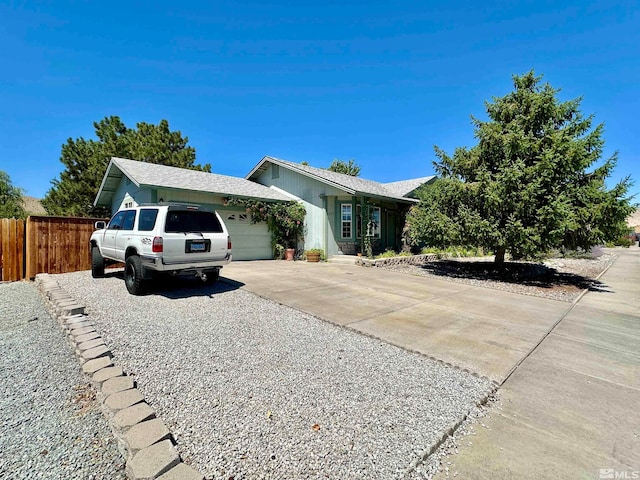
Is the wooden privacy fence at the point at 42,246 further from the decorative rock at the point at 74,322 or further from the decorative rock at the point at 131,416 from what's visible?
the decorative rock at the point at 131,416

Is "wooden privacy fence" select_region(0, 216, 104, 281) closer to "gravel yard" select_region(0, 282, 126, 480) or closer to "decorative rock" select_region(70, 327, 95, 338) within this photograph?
"gravel yard" select_region(0, 282, 126, 480)

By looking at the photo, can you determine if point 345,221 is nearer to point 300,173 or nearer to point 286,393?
point 300,173

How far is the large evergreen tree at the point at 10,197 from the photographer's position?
2188 cm

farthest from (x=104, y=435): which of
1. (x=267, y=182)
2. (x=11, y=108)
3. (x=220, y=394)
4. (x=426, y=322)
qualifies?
(x=11, y=108)

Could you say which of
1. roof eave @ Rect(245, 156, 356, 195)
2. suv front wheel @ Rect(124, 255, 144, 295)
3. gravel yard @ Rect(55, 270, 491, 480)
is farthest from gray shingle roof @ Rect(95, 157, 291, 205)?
gravel yard @ Rect(55, 270, 491, 480)

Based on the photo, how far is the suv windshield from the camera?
588 centimetres

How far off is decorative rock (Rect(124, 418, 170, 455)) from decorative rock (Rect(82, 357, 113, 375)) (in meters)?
1.24

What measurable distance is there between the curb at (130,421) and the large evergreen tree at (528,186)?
9.15m

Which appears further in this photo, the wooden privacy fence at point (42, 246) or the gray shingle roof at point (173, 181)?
the gray shingle roof at point (173, 181)

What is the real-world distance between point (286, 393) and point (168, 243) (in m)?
4.35

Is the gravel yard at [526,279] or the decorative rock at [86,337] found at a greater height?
the decorative rock at [86,337]

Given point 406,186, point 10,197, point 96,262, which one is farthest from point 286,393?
point 10,197

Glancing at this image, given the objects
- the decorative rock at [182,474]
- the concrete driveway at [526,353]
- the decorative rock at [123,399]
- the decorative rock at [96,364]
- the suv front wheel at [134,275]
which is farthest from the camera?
the suv front wheel at [134,275]

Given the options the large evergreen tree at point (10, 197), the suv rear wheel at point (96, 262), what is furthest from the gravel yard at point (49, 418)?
the large evergreen tree at point (10, 197)
